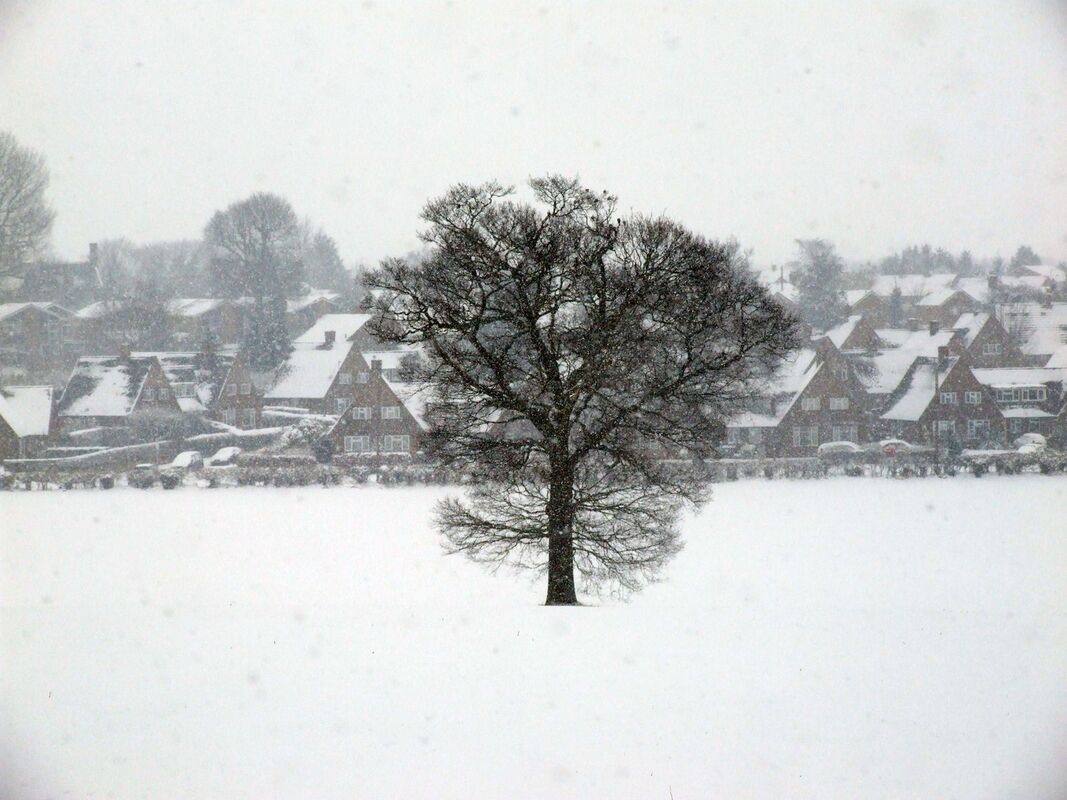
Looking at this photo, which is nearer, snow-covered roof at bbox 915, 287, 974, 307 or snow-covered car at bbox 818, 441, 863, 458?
snow-covered car at bbox 818, 441, 863, 458

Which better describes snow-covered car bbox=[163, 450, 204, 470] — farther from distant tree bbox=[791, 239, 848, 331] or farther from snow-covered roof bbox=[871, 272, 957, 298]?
snow-covered roof bbox=[871, 272, 957, 298]

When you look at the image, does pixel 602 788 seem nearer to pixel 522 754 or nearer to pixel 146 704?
pixel 522 754

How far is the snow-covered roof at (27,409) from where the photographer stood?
199ft

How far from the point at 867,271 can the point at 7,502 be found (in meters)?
73.3

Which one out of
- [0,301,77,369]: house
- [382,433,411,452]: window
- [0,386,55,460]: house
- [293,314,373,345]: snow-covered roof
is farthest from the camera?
[0,301,77,369]: house

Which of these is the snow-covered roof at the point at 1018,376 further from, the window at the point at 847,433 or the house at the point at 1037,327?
the window at the point at 847,433

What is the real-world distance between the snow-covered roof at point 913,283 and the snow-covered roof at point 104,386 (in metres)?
56.6

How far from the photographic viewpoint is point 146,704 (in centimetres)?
1150

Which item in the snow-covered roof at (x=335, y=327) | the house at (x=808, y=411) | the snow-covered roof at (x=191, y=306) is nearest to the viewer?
the house at (x=808, y=411)

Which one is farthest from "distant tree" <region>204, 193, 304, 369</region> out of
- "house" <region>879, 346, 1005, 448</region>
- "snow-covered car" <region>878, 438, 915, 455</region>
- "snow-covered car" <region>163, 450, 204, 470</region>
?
"house" <region>879, 346, 1005, 448</region>

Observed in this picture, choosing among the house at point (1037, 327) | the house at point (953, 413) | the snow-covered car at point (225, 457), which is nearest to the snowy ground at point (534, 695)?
the snow-covered car at point (225, 457)

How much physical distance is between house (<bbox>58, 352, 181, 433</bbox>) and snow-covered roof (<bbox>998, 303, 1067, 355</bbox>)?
58167 mm

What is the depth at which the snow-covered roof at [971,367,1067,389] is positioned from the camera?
63.9 meters

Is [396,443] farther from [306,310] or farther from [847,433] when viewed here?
[847,433]
